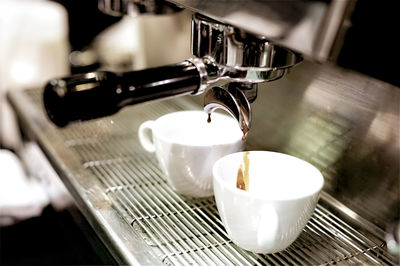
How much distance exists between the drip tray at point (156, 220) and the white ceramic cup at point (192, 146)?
0.03 m

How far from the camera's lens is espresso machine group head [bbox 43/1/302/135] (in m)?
0.40

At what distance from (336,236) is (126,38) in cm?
135

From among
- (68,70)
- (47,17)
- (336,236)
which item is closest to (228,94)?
(336,236)

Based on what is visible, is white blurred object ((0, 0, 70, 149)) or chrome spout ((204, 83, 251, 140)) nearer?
chrome spout ((204, 83, 251, 140))

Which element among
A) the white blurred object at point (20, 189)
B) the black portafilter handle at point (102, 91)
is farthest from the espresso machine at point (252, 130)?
the white blurred object at point (20, 189)

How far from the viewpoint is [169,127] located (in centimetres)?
63

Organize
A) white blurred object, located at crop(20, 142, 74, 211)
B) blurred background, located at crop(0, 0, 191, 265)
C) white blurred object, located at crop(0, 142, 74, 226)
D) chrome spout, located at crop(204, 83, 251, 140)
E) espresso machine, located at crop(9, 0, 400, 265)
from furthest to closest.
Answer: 1. white blurred object, located at crop(0, 142, 74, 226)
2. blurred background, located at crop(0, 0, 191, 265)
3. white blurred object, located at crop(20, 142, 74, 211)
4. chrome spout, located at crop(204, 83, 251, 140)
5. espresso machine, located at crop(9, 0, 400, 265)

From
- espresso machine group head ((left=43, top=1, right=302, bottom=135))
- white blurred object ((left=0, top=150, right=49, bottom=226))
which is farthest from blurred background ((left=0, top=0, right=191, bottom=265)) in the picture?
espresso machine group head ((left=43, top=1, right=302, bottom=135))

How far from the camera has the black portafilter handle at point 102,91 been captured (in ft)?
1.28

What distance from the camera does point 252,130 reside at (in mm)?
751

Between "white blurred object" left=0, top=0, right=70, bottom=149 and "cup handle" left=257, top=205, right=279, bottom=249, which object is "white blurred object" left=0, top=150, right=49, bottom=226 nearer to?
"white blurred object" left=0, top=0, right=70, bottom=149

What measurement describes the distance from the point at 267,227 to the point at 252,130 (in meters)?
0.31

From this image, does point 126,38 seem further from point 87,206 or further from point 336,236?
point 336,236

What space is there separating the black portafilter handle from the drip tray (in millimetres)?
185
